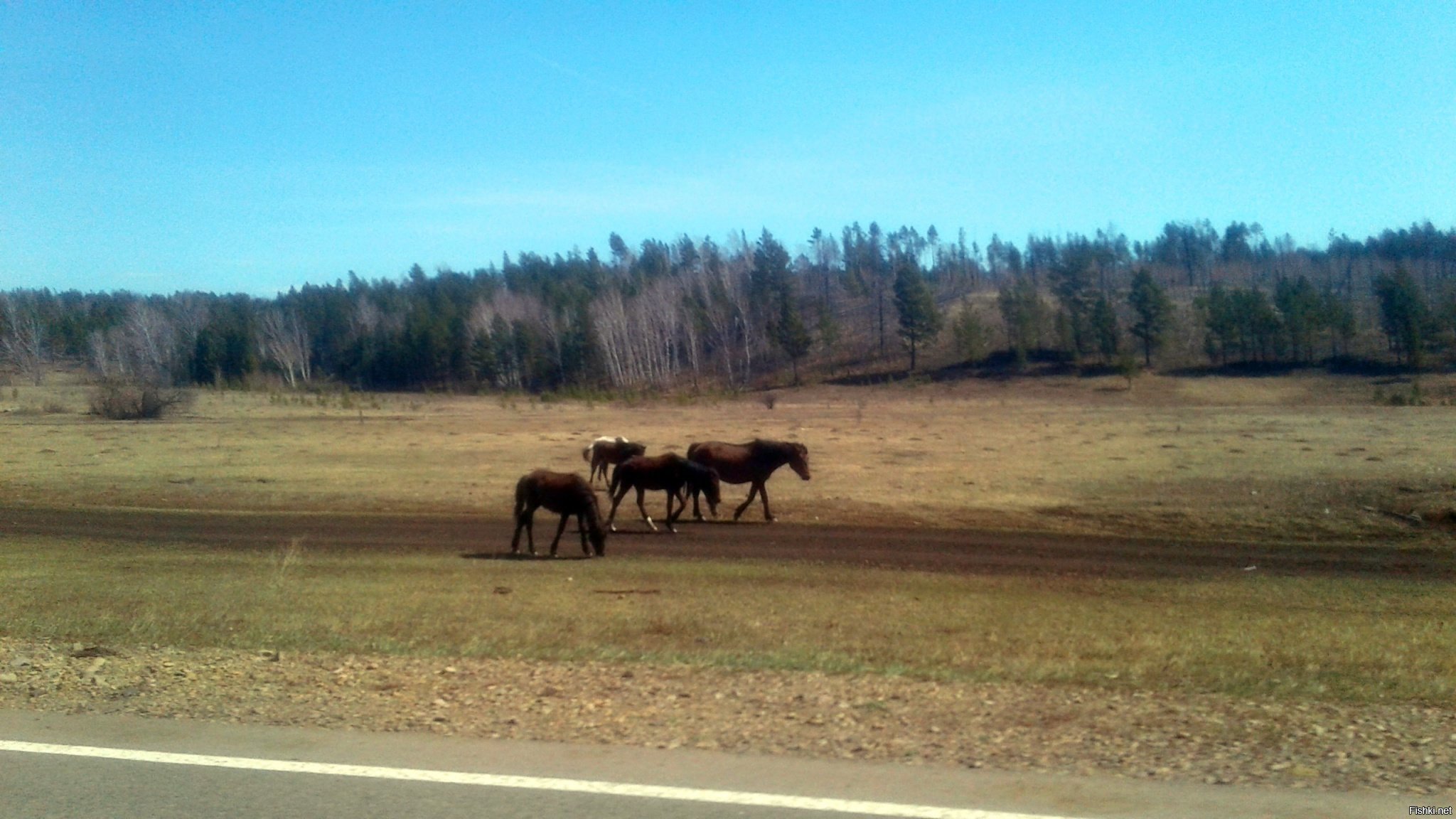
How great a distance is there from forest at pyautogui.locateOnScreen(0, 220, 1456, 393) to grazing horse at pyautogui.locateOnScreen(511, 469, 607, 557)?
50996 mm

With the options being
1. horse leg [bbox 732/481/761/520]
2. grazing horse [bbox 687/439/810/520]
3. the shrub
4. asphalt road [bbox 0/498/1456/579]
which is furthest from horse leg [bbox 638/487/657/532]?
the shrub

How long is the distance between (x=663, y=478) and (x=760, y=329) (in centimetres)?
10328

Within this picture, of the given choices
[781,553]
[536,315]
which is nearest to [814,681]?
[781,553]

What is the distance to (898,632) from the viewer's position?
12758 mm

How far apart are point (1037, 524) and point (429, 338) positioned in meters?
99.8

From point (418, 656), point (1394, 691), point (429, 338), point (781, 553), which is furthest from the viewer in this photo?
point (429, 338)

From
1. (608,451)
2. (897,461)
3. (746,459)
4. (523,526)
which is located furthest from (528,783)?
(897,461)

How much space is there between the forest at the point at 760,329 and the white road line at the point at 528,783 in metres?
62.6

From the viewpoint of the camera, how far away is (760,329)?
126312 mm

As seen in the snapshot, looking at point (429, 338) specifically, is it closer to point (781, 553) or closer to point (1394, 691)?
point (781, 553)

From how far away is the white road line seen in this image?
19.9ft

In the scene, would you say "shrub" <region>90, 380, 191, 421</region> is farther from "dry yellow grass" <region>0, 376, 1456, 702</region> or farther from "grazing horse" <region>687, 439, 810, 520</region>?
"grazing horse" <region>687, 439, 810, 520</region>

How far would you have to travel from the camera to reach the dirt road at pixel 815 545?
64.7 feet

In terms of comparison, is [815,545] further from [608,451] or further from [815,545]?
[608,451]
